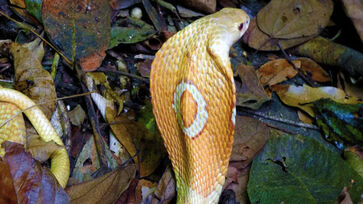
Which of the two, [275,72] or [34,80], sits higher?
[34,80]

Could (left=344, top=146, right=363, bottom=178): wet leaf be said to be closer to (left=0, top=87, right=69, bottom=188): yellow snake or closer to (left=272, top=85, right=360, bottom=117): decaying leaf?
(left=272, top=85, right=360, bottom=117): decaying leaf

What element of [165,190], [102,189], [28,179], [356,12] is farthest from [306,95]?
[28,179]

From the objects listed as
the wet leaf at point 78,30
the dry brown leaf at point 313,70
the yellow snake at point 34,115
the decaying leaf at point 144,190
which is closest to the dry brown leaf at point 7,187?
the yellow snake at point 34,115

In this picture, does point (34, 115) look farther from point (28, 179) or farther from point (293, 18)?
point (293, 18)

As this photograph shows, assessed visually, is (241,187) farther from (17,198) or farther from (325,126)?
(17,198)

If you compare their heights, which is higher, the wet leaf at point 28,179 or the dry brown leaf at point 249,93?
the wet leaf at point 28,179

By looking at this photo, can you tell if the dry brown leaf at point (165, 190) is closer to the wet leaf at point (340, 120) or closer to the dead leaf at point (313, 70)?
the wet leaf at point (340, 120)

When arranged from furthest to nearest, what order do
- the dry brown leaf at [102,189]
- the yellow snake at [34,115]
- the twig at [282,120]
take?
the twig at [282,120] < the yellow snake at [34,115] < the dry brown leaf at [102,189]
